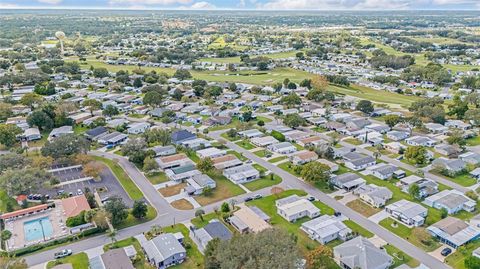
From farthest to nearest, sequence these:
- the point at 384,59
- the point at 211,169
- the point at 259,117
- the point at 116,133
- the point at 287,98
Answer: the point at 384,59 < the point at 287,98 < the point at 259,117 < the point at 116,133 < the point at 211,169

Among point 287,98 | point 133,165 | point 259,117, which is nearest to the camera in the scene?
point 133,165

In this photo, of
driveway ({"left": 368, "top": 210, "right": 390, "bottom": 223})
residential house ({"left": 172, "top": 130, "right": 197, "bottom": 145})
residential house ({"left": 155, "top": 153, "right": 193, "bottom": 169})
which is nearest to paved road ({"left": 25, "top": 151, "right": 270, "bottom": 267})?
residential house ({"left": 155, "top": 153, "right": 193, "bottom": 169})

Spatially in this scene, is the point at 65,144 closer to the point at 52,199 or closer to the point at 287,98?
the point at 52,199

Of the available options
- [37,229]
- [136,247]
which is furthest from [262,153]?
[37,229]

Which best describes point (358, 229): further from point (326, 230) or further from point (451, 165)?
point (451, 165)

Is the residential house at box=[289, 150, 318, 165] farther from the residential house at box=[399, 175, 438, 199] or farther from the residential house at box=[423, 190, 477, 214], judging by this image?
the residential house at box=[423, 190, 477, 214]

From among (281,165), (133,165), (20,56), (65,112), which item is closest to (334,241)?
(281,165)

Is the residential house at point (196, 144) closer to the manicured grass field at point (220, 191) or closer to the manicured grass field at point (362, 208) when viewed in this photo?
the manicured grass field at point (220, 191)
